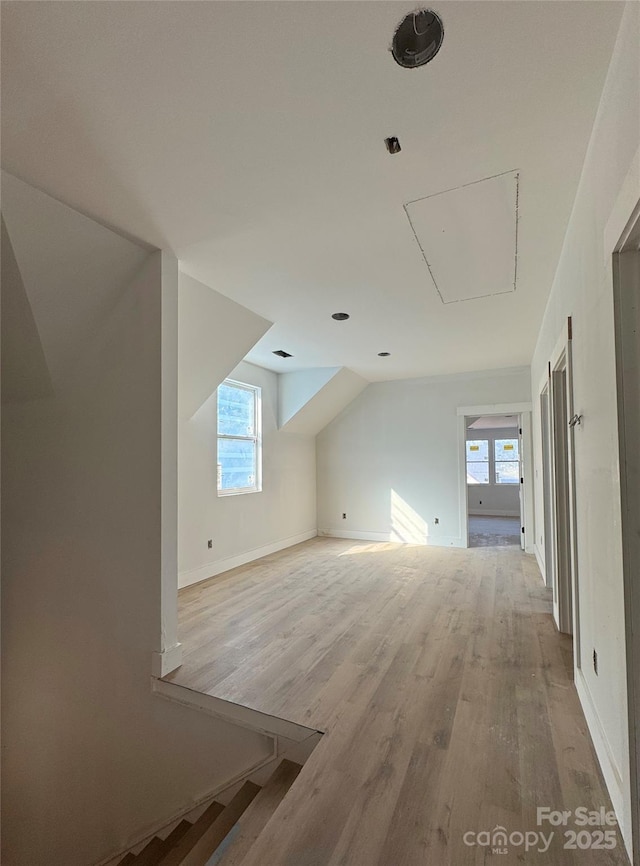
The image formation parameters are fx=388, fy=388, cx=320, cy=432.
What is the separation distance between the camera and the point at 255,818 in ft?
5.50

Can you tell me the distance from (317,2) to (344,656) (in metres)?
3.02

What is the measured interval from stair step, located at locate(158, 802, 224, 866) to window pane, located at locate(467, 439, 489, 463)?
9.34m

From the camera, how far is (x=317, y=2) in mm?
1101

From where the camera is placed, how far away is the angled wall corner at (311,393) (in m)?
5.51

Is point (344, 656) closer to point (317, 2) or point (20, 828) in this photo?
point (20, 828)

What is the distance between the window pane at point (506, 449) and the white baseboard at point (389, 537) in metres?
4.91

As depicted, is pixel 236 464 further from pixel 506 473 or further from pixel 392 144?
pixel 506 473

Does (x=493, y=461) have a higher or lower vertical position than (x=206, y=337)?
lower

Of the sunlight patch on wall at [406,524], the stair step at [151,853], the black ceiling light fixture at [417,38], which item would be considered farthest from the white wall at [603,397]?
the sunlight patch on wall at [406,524]

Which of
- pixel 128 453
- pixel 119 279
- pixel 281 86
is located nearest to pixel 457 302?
pixel 281 86

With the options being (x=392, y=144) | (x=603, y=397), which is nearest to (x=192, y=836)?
(x=603, y=397)

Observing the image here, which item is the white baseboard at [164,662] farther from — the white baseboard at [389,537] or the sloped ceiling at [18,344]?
the white baseboard at [389,537]

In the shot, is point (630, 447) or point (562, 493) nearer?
point (630, 447)

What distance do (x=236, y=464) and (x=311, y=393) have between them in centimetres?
147
